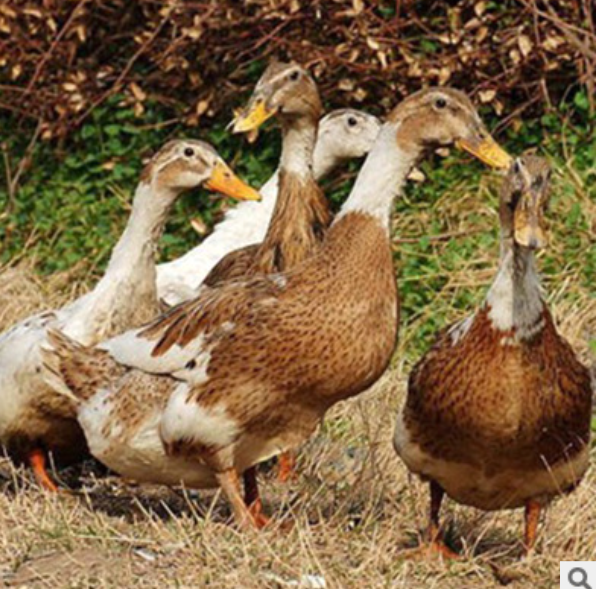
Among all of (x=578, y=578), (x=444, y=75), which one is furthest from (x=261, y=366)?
(x=444, y=75)

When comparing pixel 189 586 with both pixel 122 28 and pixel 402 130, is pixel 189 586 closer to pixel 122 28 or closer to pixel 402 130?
pixel 402 130

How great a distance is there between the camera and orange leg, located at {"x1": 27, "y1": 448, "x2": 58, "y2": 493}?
6.89 m

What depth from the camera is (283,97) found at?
23.9ft

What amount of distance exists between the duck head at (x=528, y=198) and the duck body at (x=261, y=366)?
53cm

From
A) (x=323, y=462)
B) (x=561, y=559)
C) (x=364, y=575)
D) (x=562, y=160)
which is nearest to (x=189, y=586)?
(x=364, y=575)

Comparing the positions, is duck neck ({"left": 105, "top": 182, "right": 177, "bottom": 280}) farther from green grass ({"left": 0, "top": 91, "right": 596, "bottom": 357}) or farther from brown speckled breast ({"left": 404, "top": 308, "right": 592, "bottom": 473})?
green grass ({"left": 0, "top": 91, "right": 596, "bottom": 357})

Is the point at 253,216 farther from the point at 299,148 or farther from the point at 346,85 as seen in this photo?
the point at 346,85

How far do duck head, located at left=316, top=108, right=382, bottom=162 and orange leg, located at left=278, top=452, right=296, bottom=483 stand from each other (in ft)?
5.08

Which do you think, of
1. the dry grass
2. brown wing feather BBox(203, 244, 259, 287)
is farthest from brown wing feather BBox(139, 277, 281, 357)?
brown wing feather BBox(203, 244, 259, 287)

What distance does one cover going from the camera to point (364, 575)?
5.52m

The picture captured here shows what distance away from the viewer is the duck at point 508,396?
562 centimetres

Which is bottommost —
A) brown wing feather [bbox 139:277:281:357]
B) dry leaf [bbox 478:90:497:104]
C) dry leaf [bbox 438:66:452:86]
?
dry leaf [bbox 478:90:497:104]

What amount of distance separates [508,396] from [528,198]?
58 centimetres

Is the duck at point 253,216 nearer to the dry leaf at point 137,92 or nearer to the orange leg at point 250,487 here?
the orange leg at point 250,487
